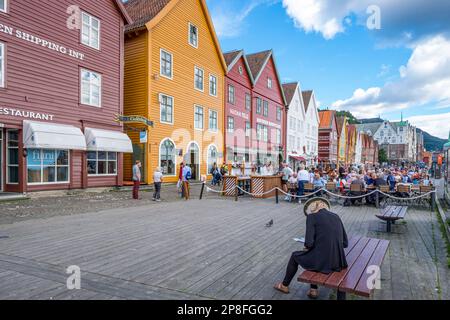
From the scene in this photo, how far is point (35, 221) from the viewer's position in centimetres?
869

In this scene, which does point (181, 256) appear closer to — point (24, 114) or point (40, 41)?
point (24, 114)

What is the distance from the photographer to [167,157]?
20.7 m

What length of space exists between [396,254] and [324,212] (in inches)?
134

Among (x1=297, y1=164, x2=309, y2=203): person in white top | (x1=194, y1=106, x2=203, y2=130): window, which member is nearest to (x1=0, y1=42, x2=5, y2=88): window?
(x1=194, y1=106, x2=203, y2=130): window

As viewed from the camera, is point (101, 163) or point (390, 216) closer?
point (390, 216)

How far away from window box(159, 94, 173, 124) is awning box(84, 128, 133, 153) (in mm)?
3537

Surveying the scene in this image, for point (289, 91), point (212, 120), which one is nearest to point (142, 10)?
point (212, 120)

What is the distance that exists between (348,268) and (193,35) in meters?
22.8

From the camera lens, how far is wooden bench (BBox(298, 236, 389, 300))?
130 inches

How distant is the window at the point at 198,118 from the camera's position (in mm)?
23736

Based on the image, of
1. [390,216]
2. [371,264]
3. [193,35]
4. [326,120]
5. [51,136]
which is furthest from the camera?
[326,120]

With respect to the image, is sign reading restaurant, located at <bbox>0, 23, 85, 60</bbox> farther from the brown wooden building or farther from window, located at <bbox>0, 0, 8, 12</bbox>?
window, located at <bbox>0, 0, 8, 12</bbox>
